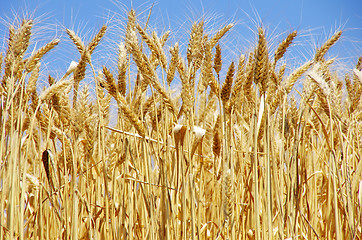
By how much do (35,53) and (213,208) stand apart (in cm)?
134

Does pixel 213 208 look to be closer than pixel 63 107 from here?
No

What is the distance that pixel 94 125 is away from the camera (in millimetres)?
1614

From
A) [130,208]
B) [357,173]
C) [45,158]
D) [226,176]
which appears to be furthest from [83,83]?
[357,173]

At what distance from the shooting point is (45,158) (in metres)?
1.38

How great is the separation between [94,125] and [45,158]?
305 millimetres

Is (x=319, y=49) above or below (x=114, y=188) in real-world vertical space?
above

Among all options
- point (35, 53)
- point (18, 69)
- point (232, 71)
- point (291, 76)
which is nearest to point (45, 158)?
point (18, 69)

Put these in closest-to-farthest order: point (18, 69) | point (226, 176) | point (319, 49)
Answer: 1. point (226, 176)
2. point (18, 69)
3. point (319, 49)

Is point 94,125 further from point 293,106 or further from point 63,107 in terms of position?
point 293,106

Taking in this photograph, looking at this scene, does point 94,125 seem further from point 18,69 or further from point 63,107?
point 18,69

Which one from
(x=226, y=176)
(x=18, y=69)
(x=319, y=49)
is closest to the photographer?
(x=226, y=176)

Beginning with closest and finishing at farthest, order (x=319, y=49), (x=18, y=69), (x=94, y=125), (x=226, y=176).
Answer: (x=226, y=176) < (x=18, y=69) < (x=94, y=125) < (x=319, y=49)

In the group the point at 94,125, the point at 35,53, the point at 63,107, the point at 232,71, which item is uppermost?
the point at 35,53

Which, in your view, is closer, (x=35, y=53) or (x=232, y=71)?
(x=232, y=71)
